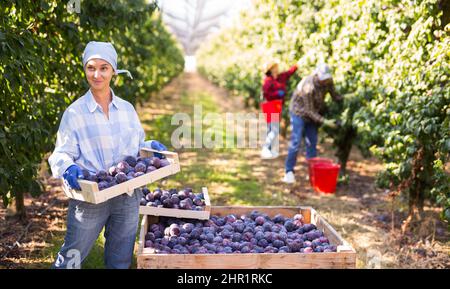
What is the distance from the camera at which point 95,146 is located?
11.1 feet

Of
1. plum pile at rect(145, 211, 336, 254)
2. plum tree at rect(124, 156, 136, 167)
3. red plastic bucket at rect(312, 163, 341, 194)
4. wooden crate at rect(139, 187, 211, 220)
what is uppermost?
plum tree at rect(124, 156, 136, 167)

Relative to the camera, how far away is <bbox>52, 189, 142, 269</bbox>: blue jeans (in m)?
3.34

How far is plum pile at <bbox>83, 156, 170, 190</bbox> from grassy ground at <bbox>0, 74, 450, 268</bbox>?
1.22 m

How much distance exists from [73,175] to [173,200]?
103 centimetres

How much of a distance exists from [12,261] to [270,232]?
228 cm

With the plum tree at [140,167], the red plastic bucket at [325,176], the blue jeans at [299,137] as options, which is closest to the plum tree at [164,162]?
the plum tree at [140,167]

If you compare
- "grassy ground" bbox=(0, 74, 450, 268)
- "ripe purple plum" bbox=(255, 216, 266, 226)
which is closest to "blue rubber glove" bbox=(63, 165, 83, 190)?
"grassy ground" bbox=(0, 74, 450, 268)

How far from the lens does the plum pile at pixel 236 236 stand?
3461 millimetres

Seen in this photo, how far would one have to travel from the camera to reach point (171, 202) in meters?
3.89

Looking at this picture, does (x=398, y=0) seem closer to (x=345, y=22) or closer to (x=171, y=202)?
(x=345, y=22)

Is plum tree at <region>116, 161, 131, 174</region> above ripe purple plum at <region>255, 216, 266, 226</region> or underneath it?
above

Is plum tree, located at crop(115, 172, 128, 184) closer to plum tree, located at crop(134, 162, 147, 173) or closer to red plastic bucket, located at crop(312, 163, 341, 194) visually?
plum tree, located at crop(134, 162, 147, 173)

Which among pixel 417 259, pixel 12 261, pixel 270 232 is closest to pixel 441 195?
pixel 417 259

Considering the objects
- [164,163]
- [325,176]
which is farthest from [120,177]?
[325,176]
